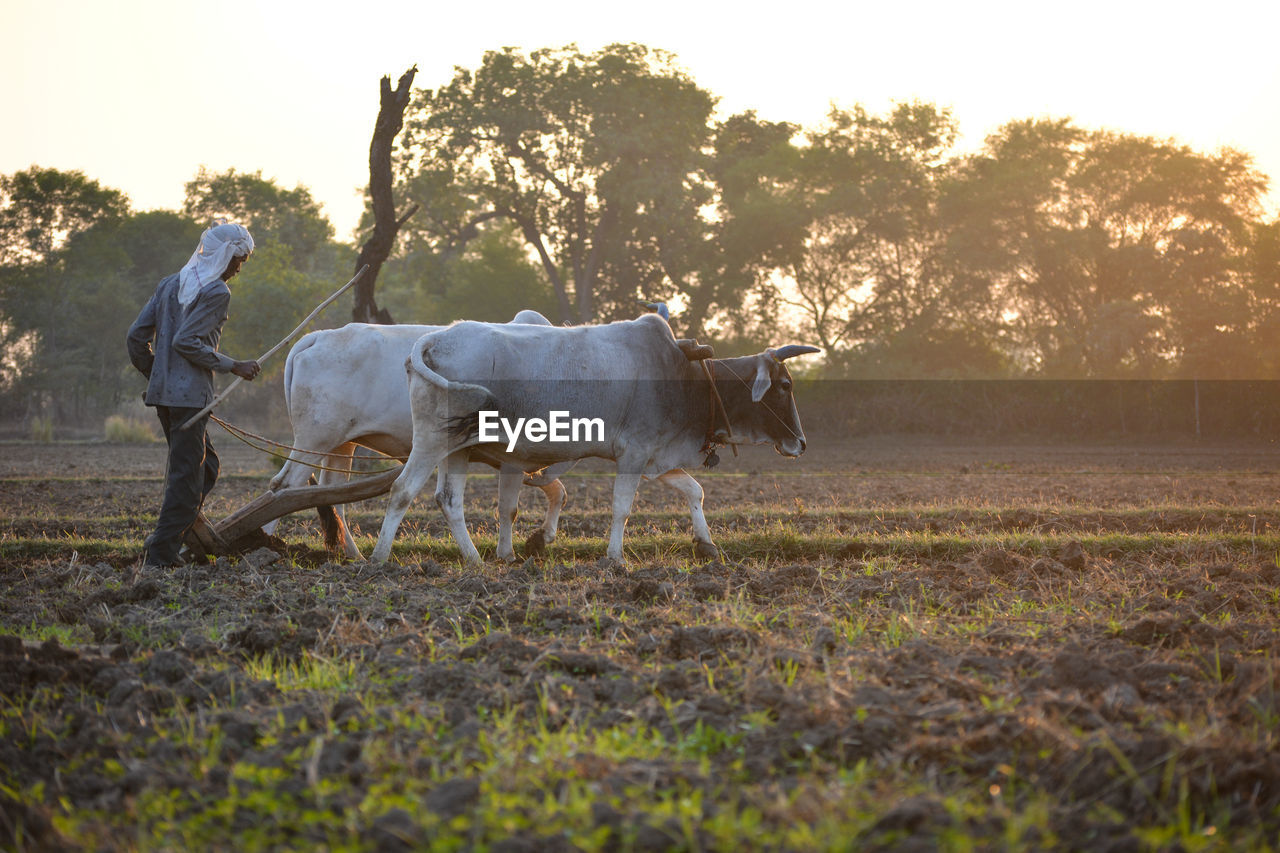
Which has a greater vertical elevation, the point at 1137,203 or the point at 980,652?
the point at 1137,203

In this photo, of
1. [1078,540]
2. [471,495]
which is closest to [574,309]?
[471,495]

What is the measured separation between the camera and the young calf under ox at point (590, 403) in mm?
7375

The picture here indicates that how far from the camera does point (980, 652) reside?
489 centimetres

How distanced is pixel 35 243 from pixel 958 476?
124ft

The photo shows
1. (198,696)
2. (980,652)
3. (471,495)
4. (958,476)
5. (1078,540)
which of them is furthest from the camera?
(958,476)

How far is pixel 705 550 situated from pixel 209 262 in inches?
154

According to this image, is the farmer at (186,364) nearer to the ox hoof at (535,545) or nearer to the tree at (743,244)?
the ox hoof at (535,545)

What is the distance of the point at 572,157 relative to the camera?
34844mm

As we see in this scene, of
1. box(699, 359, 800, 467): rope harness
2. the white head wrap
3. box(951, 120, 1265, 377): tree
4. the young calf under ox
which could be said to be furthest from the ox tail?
box(951, 120, 1265, 377): tree

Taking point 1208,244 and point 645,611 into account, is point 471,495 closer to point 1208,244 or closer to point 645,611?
point 645,611

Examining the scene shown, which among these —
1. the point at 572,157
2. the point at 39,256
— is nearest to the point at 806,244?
the point at 572,157

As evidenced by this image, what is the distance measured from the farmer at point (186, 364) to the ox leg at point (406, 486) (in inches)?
46.1

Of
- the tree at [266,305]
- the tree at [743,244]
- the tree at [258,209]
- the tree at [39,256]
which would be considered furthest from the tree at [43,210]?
the tree at [743,244]

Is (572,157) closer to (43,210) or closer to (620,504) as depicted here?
(43,210)
